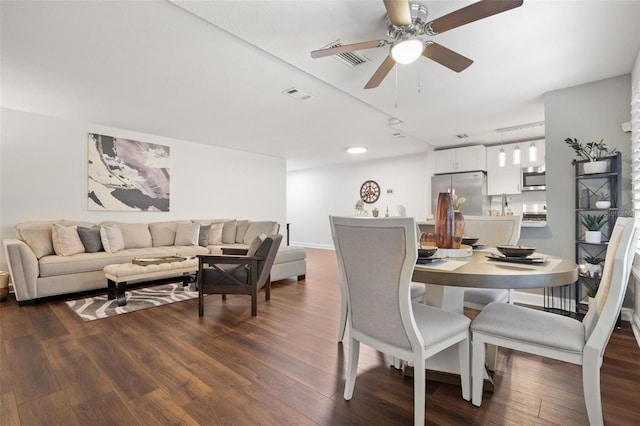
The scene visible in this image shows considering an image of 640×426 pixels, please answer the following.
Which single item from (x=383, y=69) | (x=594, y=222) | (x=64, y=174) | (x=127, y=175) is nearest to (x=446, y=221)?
(x=383, y=69)

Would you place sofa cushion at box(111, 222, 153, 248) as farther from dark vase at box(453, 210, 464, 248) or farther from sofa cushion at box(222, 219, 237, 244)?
dark vase at box(453, 210, 464, 248)

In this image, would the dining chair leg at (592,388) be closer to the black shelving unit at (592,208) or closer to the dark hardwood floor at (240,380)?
the dark hardwood floor at (240,380)

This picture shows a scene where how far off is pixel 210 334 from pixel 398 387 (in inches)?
63.5

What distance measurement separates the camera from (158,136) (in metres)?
5.30

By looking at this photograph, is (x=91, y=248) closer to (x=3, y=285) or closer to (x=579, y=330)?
(x=3, y=285)

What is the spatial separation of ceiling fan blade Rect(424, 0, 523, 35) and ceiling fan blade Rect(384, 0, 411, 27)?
0.53ft

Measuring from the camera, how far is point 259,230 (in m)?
5.32

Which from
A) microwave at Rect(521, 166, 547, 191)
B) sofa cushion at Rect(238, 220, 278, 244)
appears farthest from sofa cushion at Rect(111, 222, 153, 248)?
microwave at Rect(521, 166, 547, 191)

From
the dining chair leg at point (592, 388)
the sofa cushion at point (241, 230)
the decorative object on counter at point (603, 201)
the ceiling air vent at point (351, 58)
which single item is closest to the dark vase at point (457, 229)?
the dining chair leg at point (592, 388)

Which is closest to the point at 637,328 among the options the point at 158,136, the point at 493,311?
the point at 493,311

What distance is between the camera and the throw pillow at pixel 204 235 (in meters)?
5.13

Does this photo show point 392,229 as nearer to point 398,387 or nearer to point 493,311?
point 493,311

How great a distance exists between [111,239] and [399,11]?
4460 millimetres

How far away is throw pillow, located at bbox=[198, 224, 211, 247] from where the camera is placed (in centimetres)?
513
